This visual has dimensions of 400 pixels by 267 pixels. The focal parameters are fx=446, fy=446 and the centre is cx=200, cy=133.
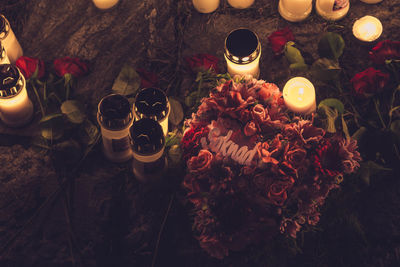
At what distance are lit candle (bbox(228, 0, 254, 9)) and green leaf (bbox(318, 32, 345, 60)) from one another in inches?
15.1

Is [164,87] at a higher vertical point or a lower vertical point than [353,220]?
higher

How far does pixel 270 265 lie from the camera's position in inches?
46.7

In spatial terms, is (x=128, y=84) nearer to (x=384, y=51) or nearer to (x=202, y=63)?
(x=202, y=63)

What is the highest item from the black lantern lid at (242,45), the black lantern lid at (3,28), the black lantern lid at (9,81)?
the black lantern lid at (3,28)

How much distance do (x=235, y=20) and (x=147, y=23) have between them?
1.04 feet

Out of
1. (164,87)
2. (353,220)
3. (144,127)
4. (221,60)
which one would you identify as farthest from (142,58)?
(353,220)

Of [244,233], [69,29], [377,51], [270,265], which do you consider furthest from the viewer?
[69,29]

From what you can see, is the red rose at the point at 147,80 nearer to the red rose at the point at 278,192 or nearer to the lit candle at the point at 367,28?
the red rose at the point at 278,192

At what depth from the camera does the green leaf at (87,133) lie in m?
1.30

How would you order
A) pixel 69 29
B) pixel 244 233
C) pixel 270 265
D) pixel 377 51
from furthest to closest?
1. pixel 69 29
2. pixel 377 51
3. pixel 270 265
4. pixel 244 233

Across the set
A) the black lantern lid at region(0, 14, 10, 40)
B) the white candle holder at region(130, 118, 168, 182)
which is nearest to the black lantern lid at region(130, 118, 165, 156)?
the white candle holder at region(130, 118, 168, 182)

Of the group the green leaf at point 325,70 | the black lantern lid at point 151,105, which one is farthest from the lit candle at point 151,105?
the green leaf at point 325,70

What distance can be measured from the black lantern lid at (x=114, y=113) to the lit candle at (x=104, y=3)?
539 millimetres

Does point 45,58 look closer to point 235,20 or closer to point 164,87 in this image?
point 164,87
